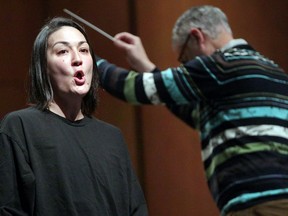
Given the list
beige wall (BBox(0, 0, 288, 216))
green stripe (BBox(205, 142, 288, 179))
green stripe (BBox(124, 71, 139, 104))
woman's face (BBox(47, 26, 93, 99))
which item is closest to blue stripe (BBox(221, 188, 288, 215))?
green stripe (BBox(205, 142, 288, 179))

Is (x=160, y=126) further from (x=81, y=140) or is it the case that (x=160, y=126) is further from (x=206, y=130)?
(x=81, y=140)

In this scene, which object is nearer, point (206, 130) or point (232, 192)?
point (232, 192)

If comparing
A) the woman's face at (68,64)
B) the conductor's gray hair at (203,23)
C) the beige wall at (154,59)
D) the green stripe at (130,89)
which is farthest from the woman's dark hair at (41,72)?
the beige wall at (154,59)

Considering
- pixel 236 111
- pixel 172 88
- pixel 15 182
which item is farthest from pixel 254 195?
pixel 15 182

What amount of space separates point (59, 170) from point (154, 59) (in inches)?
49.1

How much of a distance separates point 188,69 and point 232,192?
14.7 inches

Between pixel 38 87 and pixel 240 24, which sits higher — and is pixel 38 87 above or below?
below

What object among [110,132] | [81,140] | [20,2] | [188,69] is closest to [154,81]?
[188,69]

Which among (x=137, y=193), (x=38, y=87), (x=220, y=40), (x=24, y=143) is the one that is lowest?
(x=137, y=193)

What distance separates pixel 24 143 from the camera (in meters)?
1.41

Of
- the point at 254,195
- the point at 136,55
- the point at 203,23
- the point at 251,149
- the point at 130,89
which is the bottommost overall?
the point at 254,195

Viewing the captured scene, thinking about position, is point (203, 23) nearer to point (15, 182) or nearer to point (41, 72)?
point (41, 72)

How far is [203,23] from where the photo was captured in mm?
1876

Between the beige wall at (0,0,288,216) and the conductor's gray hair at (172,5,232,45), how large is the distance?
2.06 feet
